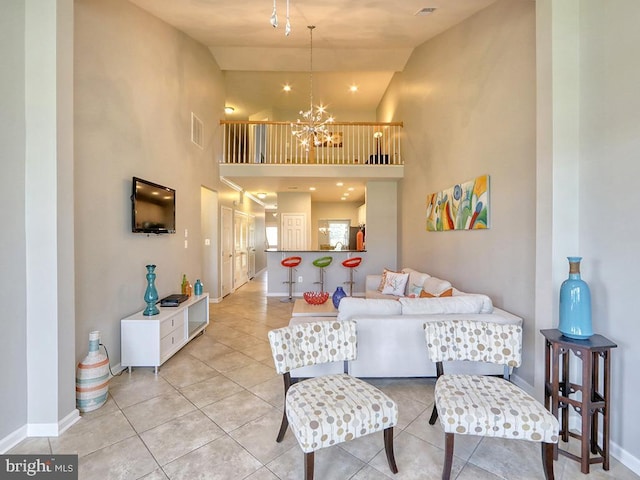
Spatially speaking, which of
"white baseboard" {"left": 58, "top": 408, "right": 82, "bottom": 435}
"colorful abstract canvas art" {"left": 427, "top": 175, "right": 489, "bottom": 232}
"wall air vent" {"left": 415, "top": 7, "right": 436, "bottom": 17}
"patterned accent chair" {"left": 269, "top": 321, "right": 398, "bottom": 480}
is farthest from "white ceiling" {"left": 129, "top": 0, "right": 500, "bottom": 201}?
"white baseboard" {"left": 58, "top": 408, "right": 82, "bottom": 435}

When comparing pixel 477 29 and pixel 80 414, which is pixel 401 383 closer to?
pixel 80 414

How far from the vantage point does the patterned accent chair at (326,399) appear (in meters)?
1.46

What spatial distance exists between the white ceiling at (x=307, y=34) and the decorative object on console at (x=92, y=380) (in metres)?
3.72

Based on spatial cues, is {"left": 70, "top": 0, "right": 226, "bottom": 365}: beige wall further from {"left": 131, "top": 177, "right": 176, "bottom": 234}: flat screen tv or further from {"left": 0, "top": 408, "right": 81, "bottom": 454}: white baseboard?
{"left": 0, "top": 408, "right": 81, "bottom": 454}: white baseboard

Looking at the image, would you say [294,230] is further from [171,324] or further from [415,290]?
[171,324]

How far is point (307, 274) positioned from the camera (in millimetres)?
6730

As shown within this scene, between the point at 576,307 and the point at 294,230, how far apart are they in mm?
7001

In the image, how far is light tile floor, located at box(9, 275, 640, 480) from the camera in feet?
5.53

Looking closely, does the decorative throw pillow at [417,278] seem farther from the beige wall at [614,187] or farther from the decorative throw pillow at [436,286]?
the beige wall at [614,187]

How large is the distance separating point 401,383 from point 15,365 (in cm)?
294

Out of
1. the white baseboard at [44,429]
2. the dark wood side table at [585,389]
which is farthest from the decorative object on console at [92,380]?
the dark wood side table at [585,389]

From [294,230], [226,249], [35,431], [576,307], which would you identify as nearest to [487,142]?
[576,307]

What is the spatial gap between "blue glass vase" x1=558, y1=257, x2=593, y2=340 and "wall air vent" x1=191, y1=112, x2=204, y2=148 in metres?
4.99

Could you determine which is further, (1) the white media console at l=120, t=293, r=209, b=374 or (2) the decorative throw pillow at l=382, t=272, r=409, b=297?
(2) the decorative throw pillow at l=382, t=272, r=409, b=297
